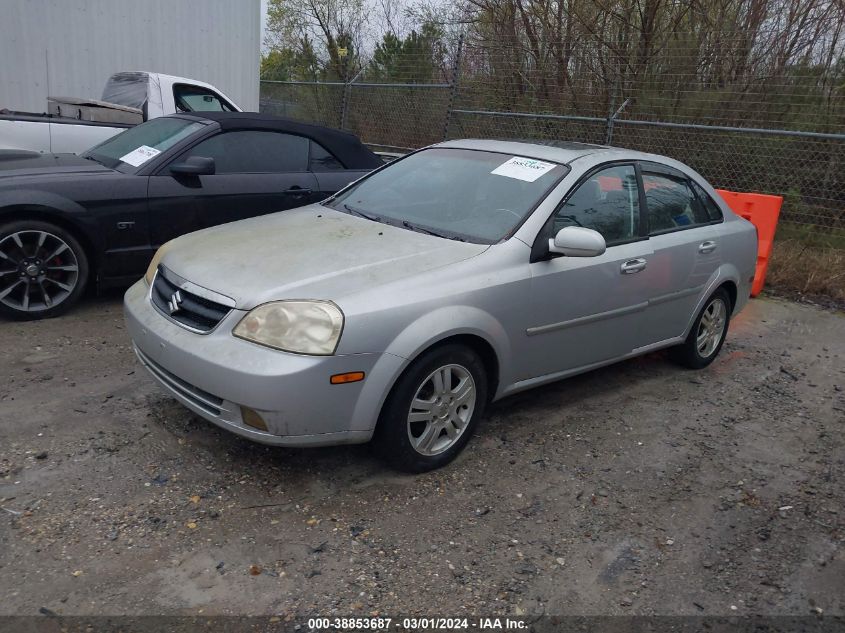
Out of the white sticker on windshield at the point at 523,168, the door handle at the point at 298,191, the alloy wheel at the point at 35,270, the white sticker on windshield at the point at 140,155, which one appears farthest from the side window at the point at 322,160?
the white sticker on windshield at the point at 523,168

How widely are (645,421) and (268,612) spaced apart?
2654 mm

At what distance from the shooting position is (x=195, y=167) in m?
5.55

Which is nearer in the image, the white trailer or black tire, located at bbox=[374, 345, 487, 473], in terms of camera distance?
black tire, located at bbox=[374, 345, 487, 473]

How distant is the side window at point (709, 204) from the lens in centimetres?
525

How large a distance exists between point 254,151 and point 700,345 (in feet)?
12.4

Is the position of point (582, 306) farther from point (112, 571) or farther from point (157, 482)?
point (112, 571)

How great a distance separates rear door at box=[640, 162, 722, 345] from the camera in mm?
4688

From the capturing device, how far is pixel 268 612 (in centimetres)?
264

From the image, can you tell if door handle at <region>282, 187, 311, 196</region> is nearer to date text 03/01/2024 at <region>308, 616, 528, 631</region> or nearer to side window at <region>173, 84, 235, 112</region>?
side window at <region>173, 84, 235, 112</region>

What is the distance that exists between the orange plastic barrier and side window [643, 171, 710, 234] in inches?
104

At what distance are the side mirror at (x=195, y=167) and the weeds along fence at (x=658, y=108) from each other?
16.3 ft

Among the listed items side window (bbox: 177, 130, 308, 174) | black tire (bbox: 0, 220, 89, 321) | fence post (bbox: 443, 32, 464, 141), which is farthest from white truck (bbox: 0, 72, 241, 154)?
fence post (bbox: 443, 32, 464, 141)

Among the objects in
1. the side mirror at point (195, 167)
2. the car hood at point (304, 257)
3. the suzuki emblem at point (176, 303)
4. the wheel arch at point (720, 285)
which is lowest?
the wheel arch at point (720, 285)

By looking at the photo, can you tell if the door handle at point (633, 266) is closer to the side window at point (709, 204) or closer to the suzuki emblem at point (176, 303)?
the side window at point (709, 204)
